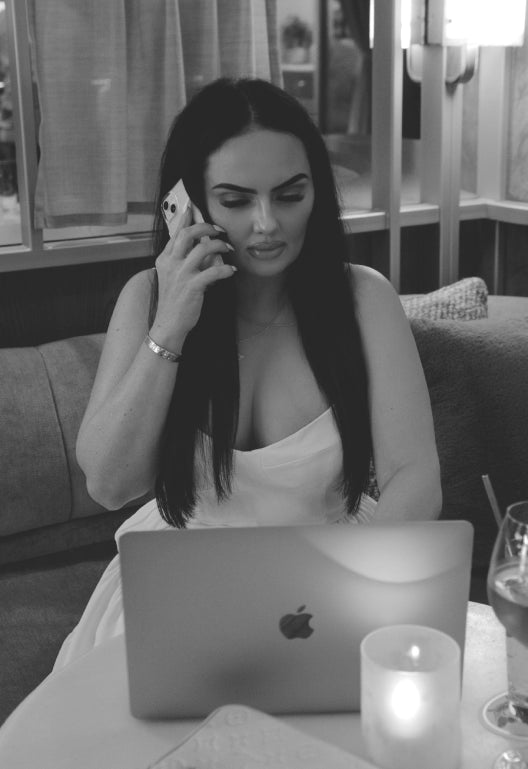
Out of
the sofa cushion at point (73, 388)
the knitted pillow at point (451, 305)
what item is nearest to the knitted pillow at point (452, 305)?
the knitted pillow at point (451, 305)

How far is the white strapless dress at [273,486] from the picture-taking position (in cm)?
165


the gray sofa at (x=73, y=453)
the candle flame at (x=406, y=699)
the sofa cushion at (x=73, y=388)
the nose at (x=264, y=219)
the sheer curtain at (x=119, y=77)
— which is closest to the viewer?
the candle flame at (x=406, y=699)

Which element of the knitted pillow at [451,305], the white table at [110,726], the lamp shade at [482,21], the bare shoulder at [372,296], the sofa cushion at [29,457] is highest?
the lamp shade at [482,21]

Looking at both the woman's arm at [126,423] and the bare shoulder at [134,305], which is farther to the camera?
the bare shoulder at [134,305]

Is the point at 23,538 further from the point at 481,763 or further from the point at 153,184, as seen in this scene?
the point at 481,763

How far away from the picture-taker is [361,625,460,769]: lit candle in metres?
0.82

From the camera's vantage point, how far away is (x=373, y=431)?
1607mm

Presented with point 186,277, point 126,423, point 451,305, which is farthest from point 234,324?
point 451,305

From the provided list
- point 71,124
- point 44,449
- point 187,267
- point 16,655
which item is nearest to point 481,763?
point 187,267

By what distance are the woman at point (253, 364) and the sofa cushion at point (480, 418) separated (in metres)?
0.33

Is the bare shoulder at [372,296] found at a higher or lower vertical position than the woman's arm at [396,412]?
higher

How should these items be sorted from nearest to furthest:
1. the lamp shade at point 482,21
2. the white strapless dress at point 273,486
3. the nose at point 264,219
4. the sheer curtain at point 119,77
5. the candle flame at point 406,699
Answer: the candle flame at point 406,699, the nose at point 264,219, the white strapless dress at point 273,486, the sheer curtain at point 119,77, the lamp shade at point 482,21

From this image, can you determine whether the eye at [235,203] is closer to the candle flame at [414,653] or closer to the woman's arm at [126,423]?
the woman's arm at [126,423]

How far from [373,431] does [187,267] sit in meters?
0.39
